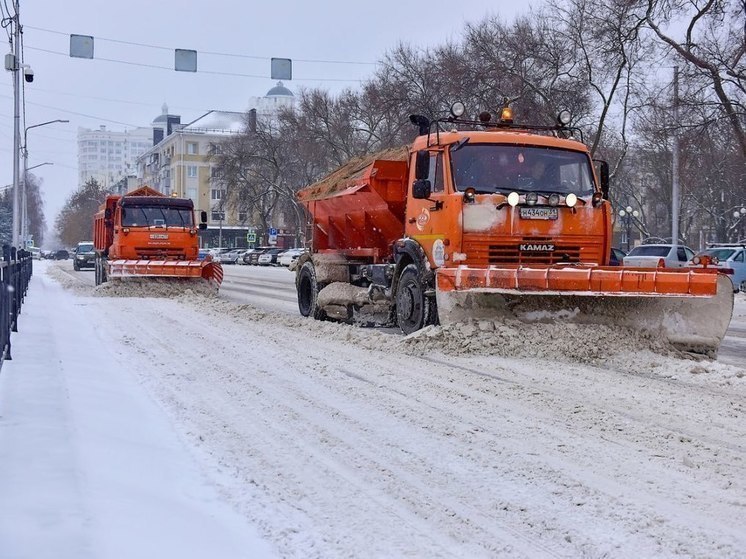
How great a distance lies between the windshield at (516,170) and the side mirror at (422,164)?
0.35 m

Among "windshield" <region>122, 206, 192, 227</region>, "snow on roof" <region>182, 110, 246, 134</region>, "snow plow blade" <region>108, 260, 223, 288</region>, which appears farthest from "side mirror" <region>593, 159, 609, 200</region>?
"snow on roof" <region>182, 110, 246, 134</region>

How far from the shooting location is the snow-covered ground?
4.10 m

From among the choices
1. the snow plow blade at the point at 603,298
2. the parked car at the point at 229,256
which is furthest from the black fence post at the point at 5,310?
the parked car at the point at 229,256

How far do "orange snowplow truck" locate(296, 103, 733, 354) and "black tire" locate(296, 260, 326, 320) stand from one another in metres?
2.15

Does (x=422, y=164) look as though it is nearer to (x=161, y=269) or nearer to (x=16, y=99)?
(x=161, y=269)

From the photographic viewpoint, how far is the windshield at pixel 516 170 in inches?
425

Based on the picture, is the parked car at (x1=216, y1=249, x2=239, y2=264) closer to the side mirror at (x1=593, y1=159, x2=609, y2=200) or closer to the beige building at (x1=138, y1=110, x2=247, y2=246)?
the beige building at (x1=138, y1=110, x2=247, y2=246)

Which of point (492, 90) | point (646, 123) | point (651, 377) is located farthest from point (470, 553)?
point (646, 123)

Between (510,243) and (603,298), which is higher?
(510,243)

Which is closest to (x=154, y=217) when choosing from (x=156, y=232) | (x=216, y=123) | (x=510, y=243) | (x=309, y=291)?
(x=156, y=232)

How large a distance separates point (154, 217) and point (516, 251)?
46.8ft

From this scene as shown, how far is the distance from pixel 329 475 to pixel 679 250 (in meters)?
27.3

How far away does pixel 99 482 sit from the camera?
15.2ft

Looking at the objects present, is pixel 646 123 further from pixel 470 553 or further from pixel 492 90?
pixel 470 553
